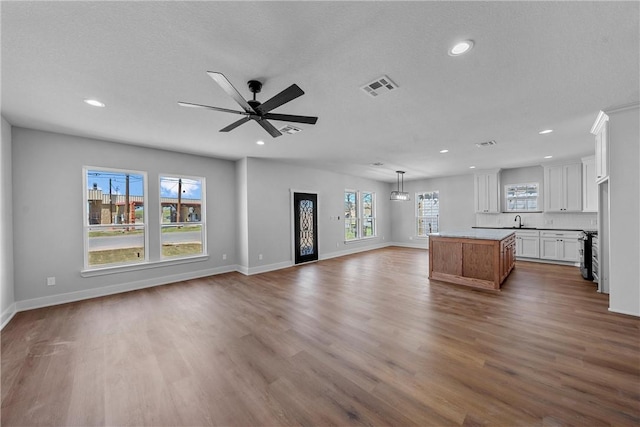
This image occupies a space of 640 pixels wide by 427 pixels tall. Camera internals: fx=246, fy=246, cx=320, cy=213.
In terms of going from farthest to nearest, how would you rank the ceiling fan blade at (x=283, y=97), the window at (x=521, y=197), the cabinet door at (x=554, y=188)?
the window at (x=521, y=197)
the cabinet door at (x=554, y=188)
the ceiling fan blade at (x=283, y=97)

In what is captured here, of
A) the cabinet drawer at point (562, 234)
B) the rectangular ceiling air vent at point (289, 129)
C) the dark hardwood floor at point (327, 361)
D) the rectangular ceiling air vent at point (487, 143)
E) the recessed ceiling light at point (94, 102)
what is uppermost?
the recessed ceiling light at point (94, 102)

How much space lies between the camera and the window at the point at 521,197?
23.5 feet

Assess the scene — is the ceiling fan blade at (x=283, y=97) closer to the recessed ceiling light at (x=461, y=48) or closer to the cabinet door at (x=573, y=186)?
the recessed ceiling light at (x=461, y=48)

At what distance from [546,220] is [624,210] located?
4.36 metres

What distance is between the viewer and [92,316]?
345 cm

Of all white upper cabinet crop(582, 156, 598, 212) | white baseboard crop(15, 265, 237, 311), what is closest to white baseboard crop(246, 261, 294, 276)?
white baseboard crop(15, 265, 237, 311)

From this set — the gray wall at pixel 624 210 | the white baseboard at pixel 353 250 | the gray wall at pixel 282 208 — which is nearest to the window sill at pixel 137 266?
the gray wall at pixel 282 208

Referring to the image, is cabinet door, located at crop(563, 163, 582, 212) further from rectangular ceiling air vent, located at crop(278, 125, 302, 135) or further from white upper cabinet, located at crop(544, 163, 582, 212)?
rectangular ceiling air vent, located at crop(278, 125, 302, 135)

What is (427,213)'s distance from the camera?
31.2 ft

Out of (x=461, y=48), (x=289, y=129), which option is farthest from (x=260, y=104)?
(x=461, y=48)

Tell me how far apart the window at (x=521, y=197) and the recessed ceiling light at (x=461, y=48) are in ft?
23.7

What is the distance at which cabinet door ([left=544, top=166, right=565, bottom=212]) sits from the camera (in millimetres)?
6461

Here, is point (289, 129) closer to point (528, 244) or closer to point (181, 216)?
point (181, 216)

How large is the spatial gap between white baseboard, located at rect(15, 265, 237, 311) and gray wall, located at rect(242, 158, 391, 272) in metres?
1.29
